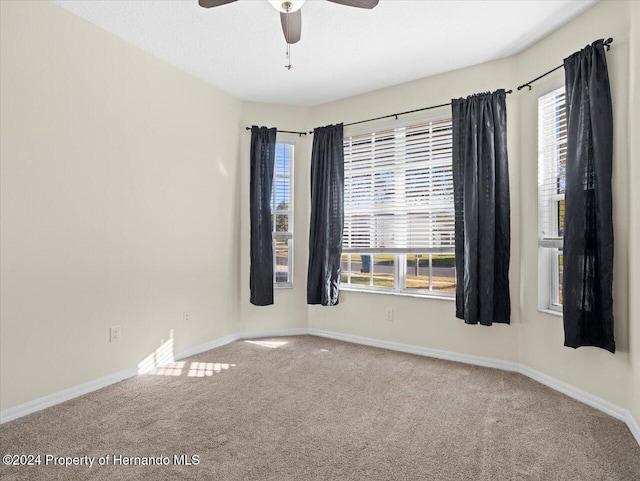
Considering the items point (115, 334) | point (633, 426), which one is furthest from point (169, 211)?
point (633, 426)

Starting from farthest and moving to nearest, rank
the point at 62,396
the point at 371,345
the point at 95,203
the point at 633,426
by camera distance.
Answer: the point at 371,345, the point at 95,203, the point at 62,396, the point at 633,426

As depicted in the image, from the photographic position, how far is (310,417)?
95.2 inches

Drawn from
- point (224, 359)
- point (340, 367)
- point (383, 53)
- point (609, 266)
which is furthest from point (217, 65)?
point (609, 266)

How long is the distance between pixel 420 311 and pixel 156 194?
2.82 m

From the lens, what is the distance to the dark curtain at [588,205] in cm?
241

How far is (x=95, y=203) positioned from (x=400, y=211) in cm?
284

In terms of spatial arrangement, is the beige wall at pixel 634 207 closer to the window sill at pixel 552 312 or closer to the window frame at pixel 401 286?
the window sill at pixel 552 312

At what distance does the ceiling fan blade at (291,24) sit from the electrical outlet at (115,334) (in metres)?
2.63

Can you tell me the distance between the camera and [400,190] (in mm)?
3953

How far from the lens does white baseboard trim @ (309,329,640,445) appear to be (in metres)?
2.40

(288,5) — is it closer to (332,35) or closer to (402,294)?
(332,35)

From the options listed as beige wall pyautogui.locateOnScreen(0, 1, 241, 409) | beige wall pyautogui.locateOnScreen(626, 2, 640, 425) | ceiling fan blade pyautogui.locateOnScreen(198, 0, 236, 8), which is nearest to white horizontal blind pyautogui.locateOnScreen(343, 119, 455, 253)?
beige wall pyautogui.locateOnScreen(626, 2, 640, 425)

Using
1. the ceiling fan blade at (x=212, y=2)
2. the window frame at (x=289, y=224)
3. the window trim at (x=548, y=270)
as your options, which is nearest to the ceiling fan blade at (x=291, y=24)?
the ceiling fan blade at (x=212, y=2)

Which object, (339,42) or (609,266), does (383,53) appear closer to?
(339,42)
